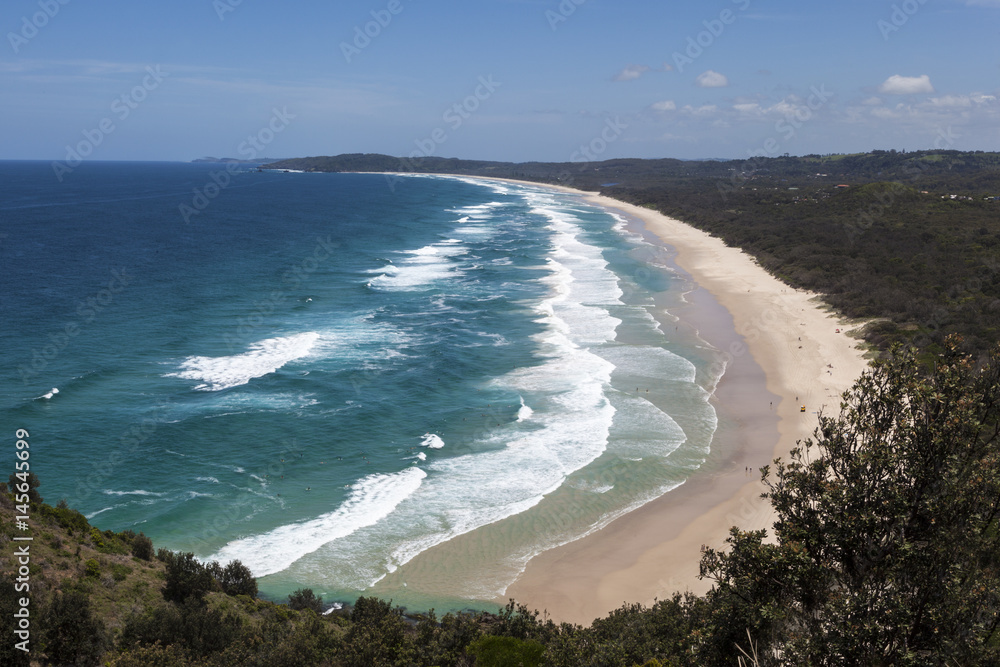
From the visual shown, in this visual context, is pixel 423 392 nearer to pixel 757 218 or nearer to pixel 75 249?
pixel 75 249

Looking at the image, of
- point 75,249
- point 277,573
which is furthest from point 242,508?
point 75,249

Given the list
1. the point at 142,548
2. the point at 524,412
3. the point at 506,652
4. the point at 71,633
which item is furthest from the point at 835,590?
the point at 524,412

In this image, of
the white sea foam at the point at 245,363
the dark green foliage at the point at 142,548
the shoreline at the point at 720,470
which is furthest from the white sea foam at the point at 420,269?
the dark green foliage at the point at 142,548

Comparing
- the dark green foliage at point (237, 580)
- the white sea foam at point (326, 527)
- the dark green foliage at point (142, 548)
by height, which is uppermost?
the dark green foliage at point (142, 548)

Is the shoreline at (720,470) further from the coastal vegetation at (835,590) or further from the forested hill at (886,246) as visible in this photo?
the coastal vegetation at (835,590)

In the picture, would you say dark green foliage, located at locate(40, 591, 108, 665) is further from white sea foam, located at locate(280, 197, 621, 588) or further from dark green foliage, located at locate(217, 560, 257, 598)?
white sea foam, located at locate(280, 197, 621, 588)

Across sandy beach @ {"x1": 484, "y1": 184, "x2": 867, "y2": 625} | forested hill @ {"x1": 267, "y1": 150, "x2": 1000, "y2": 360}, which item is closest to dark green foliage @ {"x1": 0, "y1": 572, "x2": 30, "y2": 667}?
sandy beach @ {"x1": 484, "y1": 184, "x2": 867, "y2": 625}

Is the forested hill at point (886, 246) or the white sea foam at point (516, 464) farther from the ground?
the forested hill at point (886, 246)

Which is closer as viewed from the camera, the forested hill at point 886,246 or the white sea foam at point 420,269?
the forested hill at point 886,246
